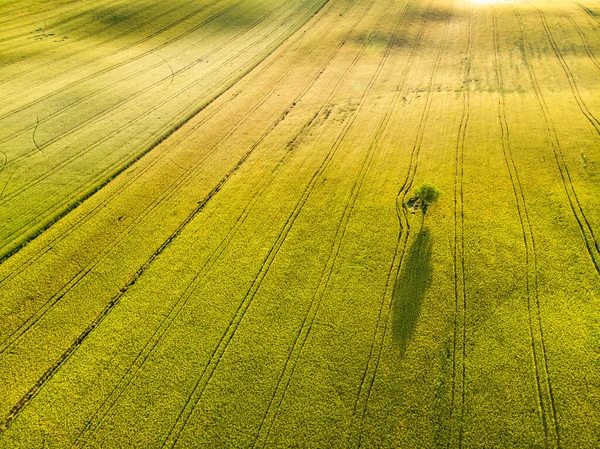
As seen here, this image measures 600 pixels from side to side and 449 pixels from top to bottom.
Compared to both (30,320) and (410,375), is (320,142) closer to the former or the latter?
(410,375)

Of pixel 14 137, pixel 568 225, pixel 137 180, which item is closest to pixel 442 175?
pixel 568 225

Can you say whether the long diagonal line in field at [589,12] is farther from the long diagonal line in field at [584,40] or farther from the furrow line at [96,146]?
the furrow line at [96,146]

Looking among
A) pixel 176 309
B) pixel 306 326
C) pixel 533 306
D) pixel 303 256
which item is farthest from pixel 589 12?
pixel 176 309

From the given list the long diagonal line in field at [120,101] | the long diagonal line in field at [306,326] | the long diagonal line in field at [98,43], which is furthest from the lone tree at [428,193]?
the long diagonal line in field at [98,43]

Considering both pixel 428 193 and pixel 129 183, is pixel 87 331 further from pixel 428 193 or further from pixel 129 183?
pixel 428 193

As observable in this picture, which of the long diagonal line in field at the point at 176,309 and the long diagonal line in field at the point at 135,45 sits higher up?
the long diagonal line in field at the point at 135,45
